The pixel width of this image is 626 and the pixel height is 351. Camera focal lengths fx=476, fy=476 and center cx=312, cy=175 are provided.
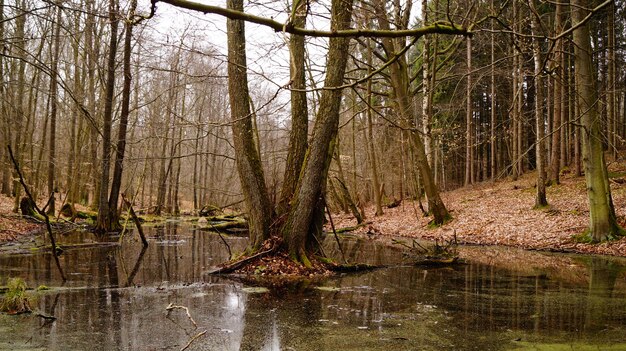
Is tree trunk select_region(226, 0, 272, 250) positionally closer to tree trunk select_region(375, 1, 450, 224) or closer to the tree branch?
the tree branch

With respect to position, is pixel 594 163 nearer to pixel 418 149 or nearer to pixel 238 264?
pixel 418 149

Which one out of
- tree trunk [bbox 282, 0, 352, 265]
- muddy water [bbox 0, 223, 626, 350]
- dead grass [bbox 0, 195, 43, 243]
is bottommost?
muddy water [bbox 0, 223, 626, 350]

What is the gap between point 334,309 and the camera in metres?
6.25

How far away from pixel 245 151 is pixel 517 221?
983 cm

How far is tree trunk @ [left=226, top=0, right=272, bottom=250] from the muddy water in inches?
59.2

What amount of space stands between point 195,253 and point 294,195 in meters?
4.35

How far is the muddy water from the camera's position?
470 cm

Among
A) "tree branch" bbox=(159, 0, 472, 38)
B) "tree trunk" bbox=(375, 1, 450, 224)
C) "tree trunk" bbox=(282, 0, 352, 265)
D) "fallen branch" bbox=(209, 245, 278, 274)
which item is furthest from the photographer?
"tree trunk" bbox=(375, 1, 450, 224)

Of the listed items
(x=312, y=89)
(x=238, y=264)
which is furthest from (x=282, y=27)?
(x=238, y=264)

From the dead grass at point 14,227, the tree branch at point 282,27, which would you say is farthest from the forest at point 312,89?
the dead grass at point 14,227

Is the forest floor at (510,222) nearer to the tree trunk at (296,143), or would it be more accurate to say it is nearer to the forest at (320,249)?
the forest at (320,249)

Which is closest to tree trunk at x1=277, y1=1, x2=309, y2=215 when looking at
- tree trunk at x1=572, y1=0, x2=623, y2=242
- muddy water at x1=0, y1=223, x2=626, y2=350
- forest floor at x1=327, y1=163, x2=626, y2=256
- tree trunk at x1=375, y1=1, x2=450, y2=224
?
muddy water at x1=0, y1=223, x2=626, y2=350

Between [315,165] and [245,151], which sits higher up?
[245,151]

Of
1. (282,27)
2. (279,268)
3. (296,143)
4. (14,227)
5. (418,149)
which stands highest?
(418,149)
